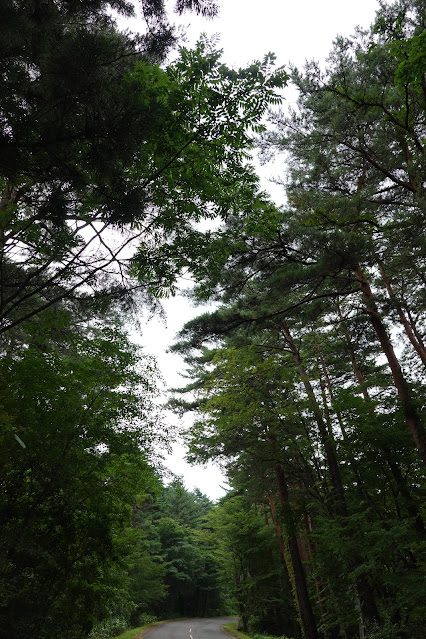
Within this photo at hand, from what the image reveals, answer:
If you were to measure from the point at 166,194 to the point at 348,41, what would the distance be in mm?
4889

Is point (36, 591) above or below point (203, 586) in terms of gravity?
above

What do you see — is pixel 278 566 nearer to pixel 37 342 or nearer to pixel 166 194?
pixel 37 342

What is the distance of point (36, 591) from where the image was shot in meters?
6.10

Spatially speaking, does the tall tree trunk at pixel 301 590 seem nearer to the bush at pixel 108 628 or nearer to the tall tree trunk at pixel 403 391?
the tall tree trunk at pixel 403 391

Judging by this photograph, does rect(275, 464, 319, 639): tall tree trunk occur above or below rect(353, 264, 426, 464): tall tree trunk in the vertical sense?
below

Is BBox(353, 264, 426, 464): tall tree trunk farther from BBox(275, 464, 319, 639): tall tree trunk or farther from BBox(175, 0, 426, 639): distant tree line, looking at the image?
BBox(275, 464, 319, 639): tall tree trunk

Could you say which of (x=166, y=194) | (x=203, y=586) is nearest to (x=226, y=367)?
(x=166, y=194)

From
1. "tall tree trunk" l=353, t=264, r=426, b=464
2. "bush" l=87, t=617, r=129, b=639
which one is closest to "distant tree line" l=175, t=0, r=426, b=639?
"tall tree trunk" l=353, t=264, r=426, b=464

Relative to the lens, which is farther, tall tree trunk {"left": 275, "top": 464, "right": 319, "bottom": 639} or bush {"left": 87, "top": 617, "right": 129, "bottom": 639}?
bush {"left": 87, "top": 617, "right": 129, "bottom": 639}

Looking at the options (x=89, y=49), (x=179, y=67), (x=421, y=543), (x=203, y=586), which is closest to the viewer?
(x=89, y=49)

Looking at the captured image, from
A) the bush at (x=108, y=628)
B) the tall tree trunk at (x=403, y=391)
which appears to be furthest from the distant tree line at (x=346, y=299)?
the bush at (x=108, y=628)

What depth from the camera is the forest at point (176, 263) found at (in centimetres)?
378

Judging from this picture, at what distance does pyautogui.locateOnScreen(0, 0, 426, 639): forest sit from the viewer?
378cm

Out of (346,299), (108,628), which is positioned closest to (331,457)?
(346,299)
